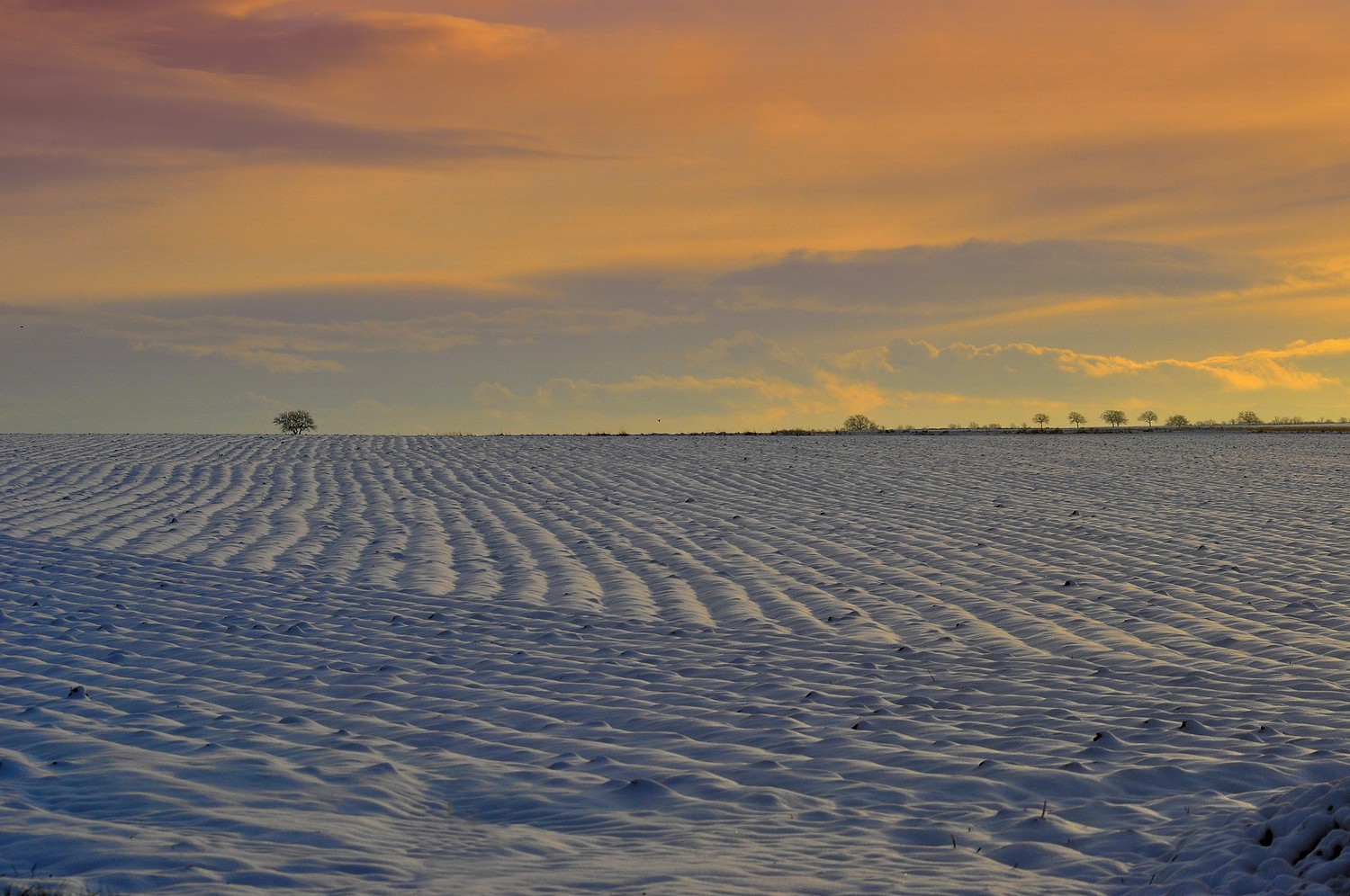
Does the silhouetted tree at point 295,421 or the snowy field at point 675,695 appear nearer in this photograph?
the snowy field at point 675,695

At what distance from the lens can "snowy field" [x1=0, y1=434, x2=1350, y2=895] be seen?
5504 millimetres

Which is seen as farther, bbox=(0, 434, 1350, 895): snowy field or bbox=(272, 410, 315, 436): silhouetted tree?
bbox=(272, 410, 315, 436): silhouetted tree

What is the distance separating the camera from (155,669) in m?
9.70

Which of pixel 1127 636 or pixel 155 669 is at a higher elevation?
pixel 1127 636

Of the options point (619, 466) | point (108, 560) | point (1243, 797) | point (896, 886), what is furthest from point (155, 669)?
point (619, 466)

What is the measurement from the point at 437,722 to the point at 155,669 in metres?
3.16

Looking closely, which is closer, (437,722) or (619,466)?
(437,722)

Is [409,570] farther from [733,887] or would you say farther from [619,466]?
[619,466]

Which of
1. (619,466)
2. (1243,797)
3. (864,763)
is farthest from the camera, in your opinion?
(619,466)

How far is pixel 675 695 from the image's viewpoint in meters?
8.88

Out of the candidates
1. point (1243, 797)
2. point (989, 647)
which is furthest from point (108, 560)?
point (1243, 797)

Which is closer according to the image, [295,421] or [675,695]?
[675,695]

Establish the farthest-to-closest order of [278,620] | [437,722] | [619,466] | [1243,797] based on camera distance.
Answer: [619,466], [278,620], [437,722], [1243,797]

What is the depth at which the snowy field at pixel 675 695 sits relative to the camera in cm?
550
